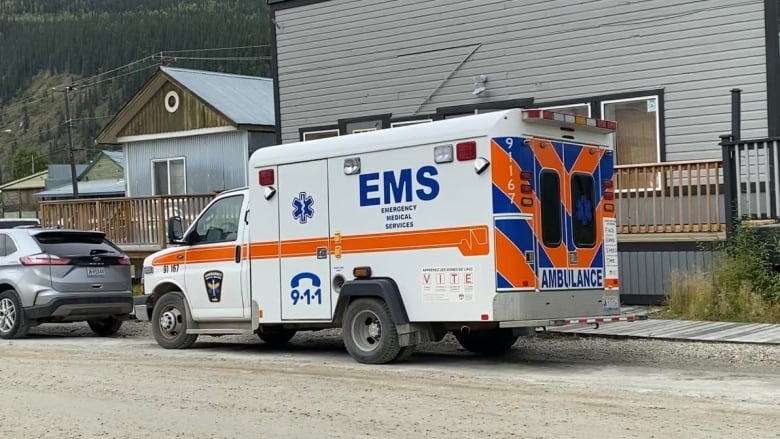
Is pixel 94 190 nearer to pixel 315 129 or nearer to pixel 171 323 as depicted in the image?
pixel 315 129

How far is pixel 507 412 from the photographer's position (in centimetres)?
816

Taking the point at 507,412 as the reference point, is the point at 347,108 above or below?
above

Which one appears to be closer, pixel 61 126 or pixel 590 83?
pixel 590 83

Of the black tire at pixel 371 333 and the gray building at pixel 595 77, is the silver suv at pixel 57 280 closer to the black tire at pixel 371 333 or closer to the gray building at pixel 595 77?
the black tire at pixel 371 333

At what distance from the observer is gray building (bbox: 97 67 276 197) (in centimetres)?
2983

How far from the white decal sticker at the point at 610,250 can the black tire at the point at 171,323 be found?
5430mm

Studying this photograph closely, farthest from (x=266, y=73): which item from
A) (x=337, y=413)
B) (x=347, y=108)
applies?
(x=337, y=413)

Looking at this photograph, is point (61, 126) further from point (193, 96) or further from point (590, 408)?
point (590, 408)

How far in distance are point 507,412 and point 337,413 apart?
1350mm

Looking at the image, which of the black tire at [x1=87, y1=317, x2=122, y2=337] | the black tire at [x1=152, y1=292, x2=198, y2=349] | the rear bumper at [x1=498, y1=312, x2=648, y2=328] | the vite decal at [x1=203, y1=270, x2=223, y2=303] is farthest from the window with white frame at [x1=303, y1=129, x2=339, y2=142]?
the rear bumper at [x1=498, y1=312, x2=648, y2=328]

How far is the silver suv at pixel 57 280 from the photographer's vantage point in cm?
1517

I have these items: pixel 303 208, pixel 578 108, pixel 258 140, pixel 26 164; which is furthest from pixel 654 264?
pixel 26 164

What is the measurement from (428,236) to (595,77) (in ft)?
27.1

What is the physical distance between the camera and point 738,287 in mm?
14031
